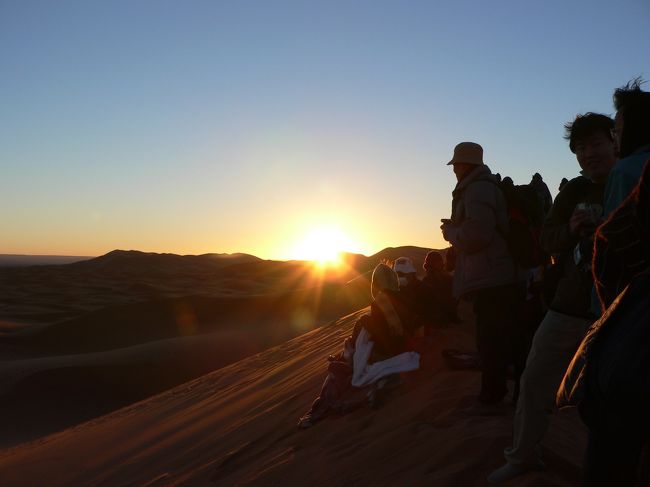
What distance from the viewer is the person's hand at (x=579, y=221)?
9.55 ft

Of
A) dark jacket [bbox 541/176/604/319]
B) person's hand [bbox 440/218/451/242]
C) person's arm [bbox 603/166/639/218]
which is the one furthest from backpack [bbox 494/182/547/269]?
person's arm [bbox 603/166/639/218]

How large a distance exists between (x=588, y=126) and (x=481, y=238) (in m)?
1.21

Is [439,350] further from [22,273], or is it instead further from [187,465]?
[22,273]

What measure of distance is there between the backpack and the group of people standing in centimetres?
5

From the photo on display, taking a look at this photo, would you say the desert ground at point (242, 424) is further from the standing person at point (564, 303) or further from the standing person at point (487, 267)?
the standing person at point (487, 267)

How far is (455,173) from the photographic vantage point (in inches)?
179

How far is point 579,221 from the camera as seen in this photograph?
2928 mm

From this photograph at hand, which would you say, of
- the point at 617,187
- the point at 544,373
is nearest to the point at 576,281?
the point at 544,373

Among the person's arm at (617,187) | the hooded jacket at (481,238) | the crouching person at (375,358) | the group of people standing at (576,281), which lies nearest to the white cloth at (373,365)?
the crouching person at (375,358)

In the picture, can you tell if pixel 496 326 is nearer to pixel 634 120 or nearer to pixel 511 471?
pixel 511 471

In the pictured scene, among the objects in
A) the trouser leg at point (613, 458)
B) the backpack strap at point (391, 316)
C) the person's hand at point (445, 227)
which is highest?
the person's hand at point (445, 227)

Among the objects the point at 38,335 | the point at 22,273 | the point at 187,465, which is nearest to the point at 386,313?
the point at 187,465

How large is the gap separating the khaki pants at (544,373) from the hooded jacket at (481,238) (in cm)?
113

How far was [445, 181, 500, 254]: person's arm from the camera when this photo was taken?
418 centimetres
